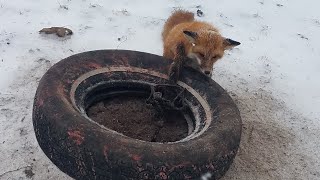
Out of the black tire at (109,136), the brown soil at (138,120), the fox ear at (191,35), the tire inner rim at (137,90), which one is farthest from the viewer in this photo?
the fox ear at (191,35)

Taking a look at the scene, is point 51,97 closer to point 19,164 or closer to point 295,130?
point 19,164

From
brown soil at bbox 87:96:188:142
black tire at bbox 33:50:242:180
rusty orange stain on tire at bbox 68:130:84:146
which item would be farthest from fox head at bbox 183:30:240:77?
rusty orange stain on tire at bbox 68:130:84:146

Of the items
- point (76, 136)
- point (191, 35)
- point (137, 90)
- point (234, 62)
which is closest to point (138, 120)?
point (137, 90)

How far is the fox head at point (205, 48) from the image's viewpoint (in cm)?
442

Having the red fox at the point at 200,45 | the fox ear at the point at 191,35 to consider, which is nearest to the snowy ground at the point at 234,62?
the red fox at the point at 200,45

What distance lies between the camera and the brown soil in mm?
3959

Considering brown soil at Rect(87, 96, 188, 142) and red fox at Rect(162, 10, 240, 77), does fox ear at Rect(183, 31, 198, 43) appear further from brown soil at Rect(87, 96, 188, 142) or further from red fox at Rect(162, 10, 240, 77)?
brown soil at Rect(87, 96, 188, 142)

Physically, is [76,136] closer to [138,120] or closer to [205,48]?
[138,120]

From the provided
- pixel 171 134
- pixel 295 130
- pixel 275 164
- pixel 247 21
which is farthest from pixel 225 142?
pixel 247 21

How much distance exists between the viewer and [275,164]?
419 cm

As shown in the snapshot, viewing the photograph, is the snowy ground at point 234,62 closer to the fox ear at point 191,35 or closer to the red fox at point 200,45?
the red fox at point 200,45

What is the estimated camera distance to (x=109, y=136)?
2.96m

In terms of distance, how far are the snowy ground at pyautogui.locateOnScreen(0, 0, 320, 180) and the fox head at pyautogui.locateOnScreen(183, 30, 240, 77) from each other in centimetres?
92

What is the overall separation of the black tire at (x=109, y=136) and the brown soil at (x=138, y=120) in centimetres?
20
